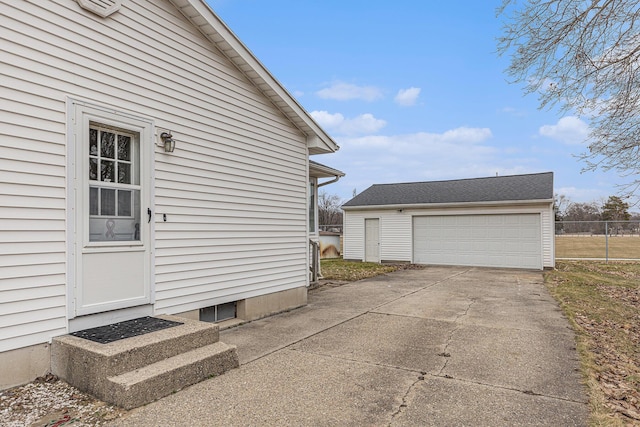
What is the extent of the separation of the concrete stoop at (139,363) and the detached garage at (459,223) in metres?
12.9

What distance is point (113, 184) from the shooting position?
4.12 metres

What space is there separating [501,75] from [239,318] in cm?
561

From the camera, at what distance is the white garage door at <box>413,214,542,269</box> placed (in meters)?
13.8

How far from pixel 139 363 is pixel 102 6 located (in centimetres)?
373

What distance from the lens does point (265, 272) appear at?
635 centimetres

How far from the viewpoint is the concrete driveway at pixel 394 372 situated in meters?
2.90

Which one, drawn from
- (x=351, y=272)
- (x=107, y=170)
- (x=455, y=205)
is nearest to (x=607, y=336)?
(x=107, y=170)

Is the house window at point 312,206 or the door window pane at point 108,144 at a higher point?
the door window pane at point 108,144

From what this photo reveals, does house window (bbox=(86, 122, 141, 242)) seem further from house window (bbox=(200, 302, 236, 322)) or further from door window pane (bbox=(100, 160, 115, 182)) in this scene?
house window (bbox=(200, 302, 236, 322))

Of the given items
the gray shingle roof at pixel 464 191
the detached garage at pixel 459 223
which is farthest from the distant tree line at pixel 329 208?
the detached garage at pixel 459 223

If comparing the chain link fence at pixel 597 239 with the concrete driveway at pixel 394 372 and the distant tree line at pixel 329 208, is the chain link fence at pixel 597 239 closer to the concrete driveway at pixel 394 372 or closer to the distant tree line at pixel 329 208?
the concrete driveway at pixel 394 372

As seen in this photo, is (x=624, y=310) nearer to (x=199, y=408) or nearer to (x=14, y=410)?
(x=199, y=408)

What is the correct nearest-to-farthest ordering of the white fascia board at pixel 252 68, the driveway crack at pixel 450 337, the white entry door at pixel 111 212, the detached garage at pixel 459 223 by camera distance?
the white entry door at pixel 111 212 < the driveway crack at pixel 450 337 < the white fascia board at pixel 252 68 < the detached garage at pixel 459 223

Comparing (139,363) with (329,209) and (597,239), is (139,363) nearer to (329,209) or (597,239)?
(597,239)
